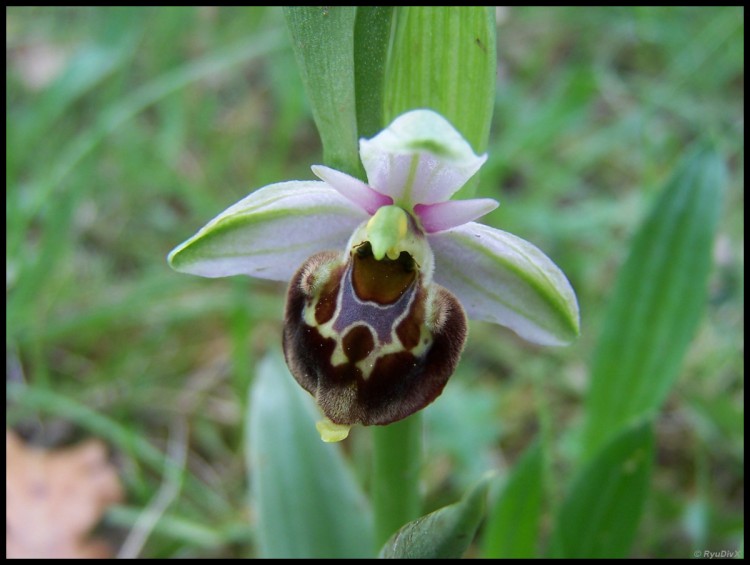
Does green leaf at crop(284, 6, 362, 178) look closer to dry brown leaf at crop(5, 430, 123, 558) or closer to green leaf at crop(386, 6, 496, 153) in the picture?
green leaf at crop(386, 6, 496, 153)

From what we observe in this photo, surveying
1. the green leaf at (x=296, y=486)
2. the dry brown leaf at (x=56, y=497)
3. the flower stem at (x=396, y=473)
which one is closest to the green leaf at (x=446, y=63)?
the flower stem at (x=396, y=473)

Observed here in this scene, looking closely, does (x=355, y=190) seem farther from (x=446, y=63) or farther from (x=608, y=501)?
(x=608, y=501)

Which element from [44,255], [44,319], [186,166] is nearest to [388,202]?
[44,255]

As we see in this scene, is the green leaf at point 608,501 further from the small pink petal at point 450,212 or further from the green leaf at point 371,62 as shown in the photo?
the green leaf at point 371,62

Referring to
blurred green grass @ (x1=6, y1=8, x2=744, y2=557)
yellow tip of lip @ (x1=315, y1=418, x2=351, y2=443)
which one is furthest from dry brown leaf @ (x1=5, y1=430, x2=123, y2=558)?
yellow tip of lip @ (x1=315, y1=418, x2=351, y2=443)

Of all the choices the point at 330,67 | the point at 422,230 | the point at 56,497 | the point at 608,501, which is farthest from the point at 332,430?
the point at 56,497

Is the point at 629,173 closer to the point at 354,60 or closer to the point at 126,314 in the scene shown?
the point at 126,314
